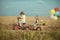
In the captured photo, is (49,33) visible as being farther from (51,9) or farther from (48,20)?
(51,9)

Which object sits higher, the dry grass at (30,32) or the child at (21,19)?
the child at (21,19)

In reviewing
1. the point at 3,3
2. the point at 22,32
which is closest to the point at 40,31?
the point at 22,32

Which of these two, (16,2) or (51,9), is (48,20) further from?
(16,2)

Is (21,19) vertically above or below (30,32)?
above

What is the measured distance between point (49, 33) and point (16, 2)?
0.53m

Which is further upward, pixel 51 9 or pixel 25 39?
pixel 51 9

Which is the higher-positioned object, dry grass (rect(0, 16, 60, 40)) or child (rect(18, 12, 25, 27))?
child (rect(18, 12, 25, 27))

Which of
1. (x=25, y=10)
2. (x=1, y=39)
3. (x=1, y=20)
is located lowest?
(x=1, y=39)

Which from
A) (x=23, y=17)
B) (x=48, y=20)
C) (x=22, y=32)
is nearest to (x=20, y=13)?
(x=23, y=17)

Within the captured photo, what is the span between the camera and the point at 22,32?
152 cm

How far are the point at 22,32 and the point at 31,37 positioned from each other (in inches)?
4.7

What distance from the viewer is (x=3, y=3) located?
1.56 m

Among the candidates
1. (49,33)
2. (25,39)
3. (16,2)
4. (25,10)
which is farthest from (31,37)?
(16,2)

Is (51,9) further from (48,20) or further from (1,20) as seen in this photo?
(1,20)
